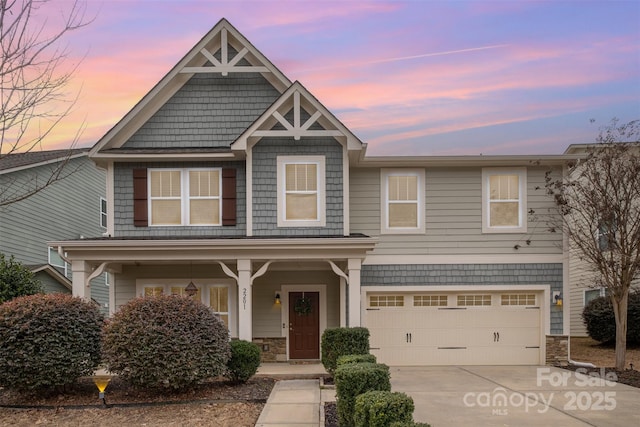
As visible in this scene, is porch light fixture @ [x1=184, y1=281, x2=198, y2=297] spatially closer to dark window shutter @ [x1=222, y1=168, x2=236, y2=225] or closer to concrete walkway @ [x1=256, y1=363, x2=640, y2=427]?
dark window shutter @ [x1=222, y1=168, x2=236, y2=225]

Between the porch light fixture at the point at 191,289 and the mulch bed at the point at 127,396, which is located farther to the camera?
the porch light fixture at the point at 191,289

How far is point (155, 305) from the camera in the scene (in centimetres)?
1162

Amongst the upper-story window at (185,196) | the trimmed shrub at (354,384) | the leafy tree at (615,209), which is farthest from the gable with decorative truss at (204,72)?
the trimmed shrub at (354,384)

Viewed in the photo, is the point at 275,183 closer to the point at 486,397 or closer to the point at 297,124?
the point at 297,124

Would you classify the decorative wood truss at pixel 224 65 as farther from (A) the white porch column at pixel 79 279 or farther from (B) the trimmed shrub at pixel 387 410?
(B) the trimmed shrub at pixel 387 410

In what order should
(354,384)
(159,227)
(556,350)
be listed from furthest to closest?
1. (556,350)
2. (159,227)
3. (354,384)

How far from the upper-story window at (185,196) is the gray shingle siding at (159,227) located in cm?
16

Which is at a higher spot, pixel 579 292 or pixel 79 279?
pixel 79 279

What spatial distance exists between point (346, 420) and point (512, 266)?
9.92 metres

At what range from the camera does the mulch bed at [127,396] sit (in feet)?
37.0

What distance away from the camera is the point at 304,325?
17.3 metres

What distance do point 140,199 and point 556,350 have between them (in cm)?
1188

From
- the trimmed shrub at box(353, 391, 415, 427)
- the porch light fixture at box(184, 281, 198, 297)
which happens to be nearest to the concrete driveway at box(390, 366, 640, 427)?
the trimmed shrub at box(353, 391, 415, 427)

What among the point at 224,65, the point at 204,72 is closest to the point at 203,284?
the point at 204,72
